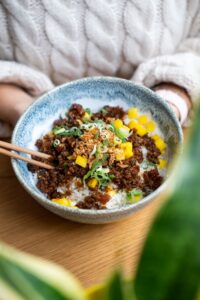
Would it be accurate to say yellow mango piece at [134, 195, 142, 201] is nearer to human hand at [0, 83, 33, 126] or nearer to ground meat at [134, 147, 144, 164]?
ground meat at [134, 147, 144, 164]

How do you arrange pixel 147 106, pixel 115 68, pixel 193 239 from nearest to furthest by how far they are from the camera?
pixel 193 239
pixel 147 106
pixel 115 68

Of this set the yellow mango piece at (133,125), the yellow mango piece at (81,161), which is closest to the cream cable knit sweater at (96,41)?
the yellow mango piece at (133,125)

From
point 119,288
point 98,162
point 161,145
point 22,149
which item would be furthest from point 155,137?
point 119,288

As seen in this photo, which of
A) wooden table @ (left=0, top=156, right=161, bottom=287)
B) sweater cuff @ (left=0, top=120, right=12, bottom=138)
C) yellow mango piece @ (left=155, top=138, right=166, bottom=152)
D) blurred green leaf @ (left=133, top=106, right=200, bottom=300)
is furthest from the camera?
sweater cuff @ (left=0, top=120, right=12, bottom=138)

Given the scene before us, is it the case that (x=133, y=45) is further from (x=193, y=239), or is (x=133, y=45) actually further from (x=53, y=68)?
(x=193, y=239)

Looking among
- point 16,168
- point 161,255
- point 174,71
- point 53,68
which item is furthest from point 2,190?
point 161,255

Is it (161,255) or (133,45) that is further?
(133,45)

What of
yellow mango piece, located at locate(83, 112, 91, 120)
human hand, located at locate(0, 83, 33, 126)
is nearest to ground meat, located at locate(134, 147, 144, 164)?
yellow mango piece, located at locate(83, 112, 91, 120)
